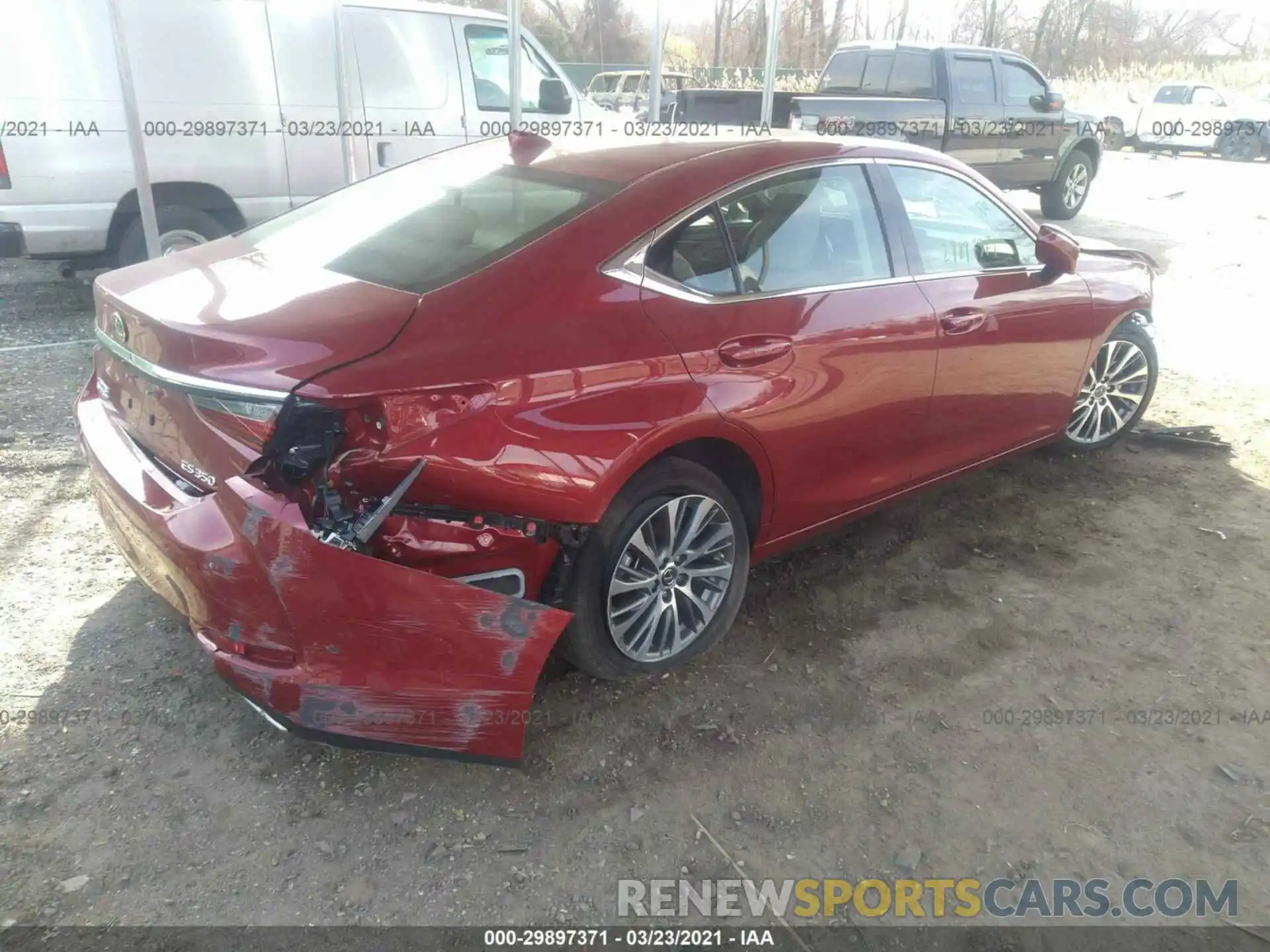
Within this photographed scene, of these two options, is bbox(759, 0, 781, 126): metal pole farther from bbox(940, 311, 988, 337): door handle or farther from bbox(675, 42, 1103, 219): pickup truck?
Result: bbox(940, 311, 988, 337): door handle

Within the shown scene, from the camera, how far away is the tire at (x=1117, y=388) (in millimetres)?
4516

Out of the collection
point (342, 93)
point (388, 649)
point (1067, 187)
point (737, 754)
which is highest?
point (342, 93)

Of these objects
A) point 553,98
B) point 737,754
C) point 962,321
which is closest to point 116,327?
point 737,754

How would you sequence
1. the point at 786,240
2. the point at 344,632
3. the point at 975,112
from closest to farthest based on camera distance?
the point at 344,632 < the point at 786,240 < the point at 975,112

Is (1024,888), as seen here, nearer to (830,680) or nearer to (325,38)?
(830,680)

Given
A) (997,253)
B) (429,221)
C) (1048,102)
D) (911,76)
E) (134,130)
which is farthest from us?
(1048,102)

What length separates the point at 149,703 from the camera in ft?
8.96

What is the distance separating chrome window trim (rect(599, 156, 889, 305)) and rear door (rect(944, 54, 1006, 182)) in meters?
8.16

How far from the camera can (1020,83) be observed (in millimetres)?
10930

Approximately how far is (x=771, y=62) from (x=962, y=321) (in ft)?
17.9

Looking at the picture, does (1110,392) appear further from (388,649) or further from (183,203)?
(183,203)

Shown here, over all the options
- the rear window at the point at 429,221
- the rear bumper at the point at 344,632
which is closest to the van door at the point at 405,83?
the rear window at the point at 429,221

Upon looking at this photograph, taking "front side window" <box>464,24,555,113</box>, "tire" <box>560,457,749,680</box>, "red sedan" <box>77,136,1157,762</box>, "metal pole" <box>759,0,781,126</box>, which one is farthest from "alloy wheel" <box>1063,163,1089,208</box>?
"tire" <box>560,457,749,680</box>

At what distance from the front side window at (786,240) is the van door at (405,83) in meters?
4.34
